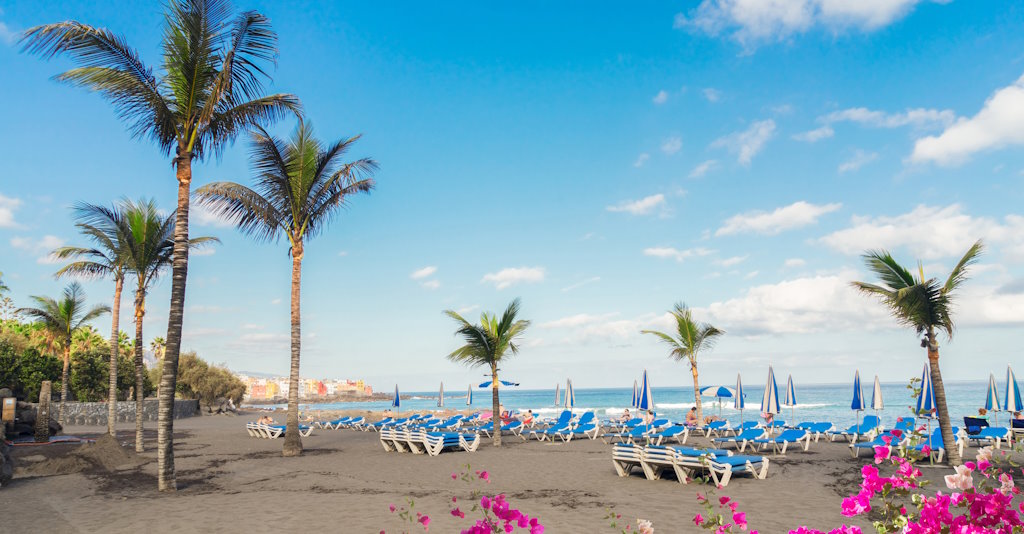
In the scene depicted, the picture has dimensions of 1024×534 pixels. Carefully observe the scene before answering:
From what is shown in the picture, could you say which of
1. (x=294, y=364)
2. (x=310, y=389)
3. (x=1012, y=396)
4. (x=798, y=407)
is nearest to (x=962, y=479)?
(x=294, y=364)

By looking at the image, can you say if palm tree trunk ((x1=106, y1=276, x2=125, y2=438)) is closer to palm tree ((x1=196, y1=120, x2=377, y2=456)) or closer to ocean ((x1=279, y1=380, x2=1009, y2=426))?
palm tree ((x1=196, y1=120, x2=377, y2=456))

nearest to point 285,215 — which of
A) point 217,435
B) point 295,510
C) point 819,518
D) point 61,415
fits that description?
point 295,510

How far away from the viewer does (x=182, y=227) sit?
10.6m

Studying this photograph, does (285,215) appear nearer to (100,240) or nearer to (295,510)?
(100,240)

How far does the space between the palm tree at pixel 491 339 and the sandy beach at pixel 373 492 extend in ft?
11.1

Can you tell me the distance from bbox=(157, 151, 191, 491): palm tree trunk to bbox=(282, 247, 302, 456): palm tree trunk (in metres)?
5.24

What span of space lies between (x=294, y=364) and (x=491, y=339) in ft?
19.4

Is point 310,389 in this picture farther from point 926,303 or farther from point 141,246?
point 926,303

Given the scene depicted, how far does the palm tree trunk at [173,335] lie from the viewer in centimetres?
991

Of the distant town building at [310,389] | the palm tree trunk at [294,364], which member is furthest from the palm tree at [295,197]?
the distant town building at [310,389]

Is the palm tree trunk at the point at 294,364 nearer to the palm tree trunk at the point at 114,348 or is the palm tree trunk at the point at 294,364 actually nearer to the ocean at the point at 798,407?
the palm tree trunk at the point at 114,348

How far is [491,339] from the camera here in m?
18.7

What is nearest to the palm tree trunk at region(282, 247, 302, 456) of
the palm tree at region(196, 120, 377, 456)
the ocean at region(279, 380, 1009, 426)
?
the palm tree at region(196, 120, 377, 456)

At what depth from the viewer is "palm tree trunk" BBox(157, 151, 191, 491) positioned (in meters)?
9.91
